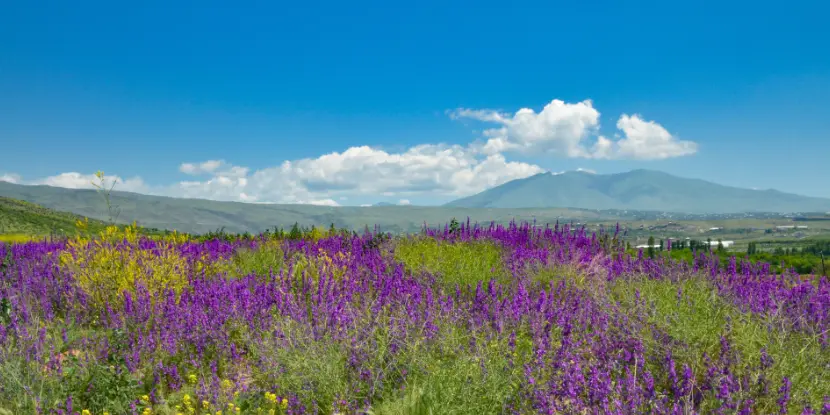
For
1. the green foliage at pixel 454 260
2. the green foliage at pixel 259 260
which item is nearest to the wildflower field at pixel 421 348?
the green foliage at pixel 454 260

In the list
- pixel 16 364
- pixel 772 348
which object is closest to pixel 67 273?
pixel 16 364

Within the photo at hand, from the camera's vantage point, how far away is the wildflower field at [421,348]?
288 cm

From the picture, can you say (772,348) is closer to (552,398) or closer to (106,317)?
(552,398)

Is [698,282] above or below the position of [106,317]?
above

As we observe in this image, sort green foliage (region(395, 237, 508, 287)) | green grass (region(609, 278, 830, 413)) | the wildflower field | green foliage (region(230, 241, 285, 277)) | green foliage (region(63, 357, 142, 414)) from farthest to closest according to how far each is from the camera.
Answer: green foliage (region(230, 241, 285, 277)) < green foliage (region(395, 237, 508, 287)) < green foliage (region(63, 357, 142, 414)) < green grass (region(609, 278, 830, 413)) < the wildflower field

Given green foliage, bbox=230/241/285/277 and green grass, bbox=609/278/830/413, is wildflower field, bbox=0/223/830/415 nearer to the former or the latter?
green grass, bbox=609/278/830/413

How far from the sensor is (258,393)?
349 centimetres

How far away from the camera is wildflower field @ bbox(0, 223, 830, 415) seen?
9.44ft

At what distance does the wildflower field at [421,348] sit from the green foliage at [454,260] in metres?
0.12

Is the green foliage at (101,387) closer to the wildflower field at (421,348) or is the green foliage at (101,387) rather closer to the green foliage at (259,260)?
the wildflower field at (421,348)

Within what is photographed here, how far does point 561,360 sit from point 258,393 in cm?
216

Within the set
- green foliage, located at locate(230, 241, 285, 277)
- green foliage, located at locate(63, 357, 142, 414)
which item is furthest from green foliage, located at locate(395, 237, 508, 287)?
green foliage, located at locate(63, 357, 142, 414)

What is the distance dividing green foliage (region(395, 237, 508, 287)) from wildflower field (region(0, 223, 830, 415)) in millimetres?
123

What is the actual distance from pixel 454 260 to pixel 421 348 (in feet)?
12.8
